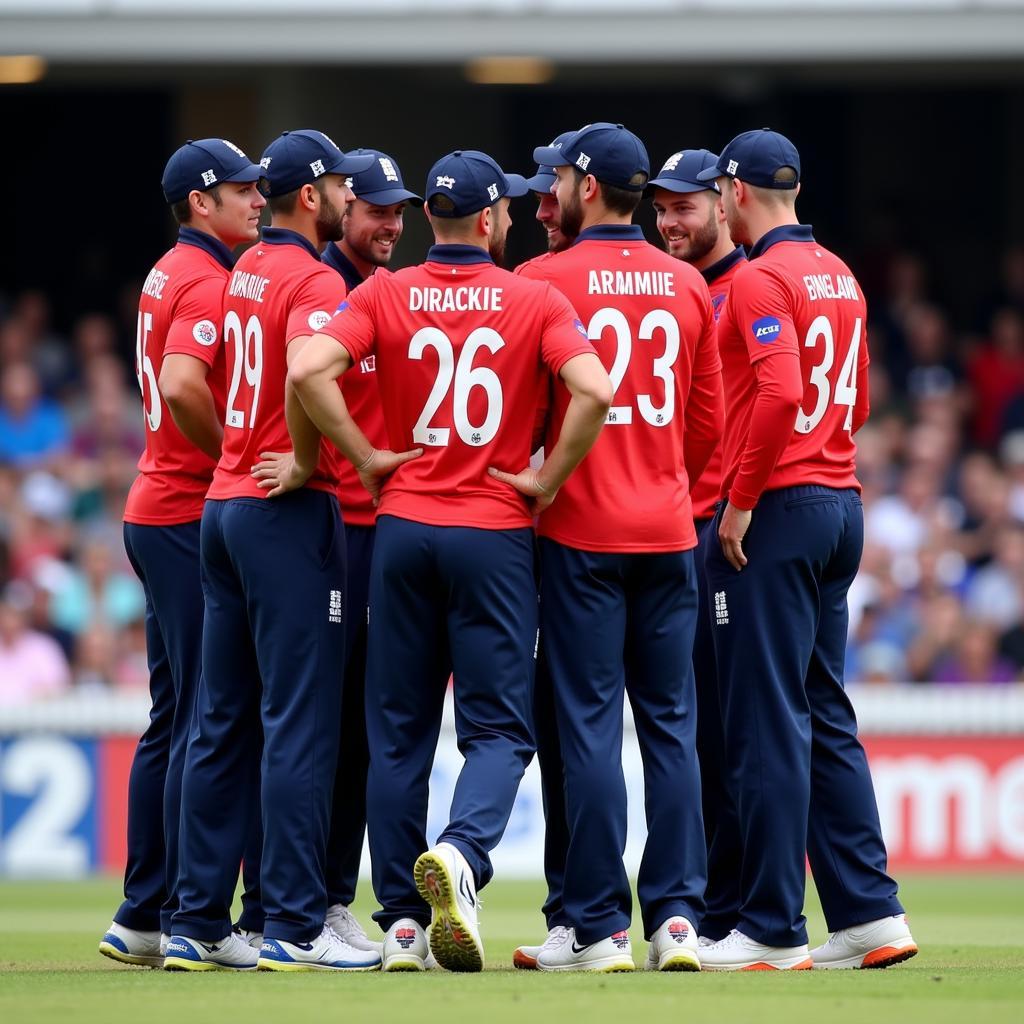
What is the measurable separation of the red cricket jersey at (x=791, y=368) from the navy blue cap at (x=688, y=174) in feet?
1.72

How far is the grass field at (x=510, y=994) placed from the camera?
5.46 metres

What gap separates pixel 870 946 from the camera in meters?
7.08

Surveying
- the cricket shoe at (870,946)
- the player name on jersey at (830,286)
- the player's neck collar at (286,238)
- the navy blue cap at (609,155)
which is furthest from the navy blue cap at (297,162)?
the cricket shoe at (870,946)

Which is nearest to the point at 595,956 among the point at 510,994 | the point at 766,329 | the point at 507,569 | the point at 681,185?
the point at 510,994

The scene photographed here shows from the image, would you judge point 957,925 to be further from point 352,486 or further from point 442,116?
point 442,116

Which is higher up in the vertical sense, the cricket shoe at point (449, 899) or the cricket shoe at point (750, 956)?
the cricket shoe at point (449, 899)

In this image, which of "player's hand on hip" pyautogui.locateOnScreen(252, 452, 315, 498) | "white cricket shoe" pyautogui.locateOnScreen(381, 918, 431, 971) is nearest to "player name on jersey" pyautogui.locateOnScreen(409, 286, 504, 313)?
"player's hand on hip" pyautogui.locateOnScreen(252, 452, 315, 498)

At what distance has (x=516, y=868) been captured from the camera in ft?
42.4

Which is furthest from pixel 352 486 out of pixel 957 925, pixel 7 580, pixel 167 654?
pixel 7 580

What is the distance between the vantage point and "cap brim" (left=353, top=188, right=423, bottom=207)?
733 centimetres

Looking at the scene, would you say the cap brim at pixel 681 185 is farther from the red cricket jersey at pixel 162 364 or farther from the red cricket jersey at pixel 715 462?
the red cricket jersey at pixel 162 364

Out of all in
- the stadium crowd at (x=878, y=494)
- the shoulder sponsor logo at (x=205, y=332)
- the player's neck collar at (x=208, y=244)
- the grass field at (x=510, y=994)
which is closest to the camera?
the grass field at (x=510, y=994)

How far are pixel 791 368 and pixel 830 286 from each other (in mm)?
417

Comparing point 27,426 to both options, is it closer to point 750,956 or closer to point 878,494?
point 878,494
